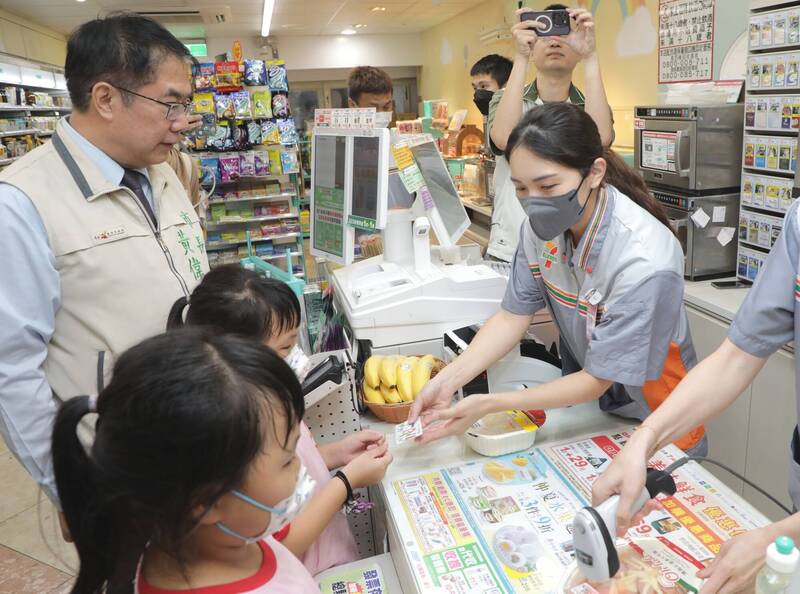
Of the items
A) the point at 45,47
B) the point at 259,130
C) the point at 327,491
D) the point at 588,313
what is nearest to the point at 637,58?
the point at 259,130

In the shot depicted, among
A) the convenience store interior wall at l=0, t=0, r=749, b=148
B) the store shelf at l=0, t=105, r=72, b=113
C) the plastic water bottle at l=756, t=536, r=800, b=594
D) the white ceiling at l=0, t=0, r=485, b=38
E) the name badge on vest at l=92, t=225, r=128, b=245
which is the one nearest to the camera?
the plastic water bottle at l=756, t=536, r=800, b=594

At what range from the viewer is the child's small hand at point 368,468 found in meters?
1.33

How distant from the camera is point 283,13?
8.42 meters

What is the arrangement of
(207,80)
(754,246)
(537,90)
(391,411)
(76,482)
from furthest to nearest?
(207,80), (537,90), (754,246), (391,411), (76,482)

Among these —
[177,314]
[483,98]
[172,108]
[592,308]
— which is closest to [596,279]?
[592,308]

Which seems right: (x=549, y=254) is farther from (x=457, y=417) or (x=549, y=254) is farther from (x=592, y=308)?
(x=457, y=417)

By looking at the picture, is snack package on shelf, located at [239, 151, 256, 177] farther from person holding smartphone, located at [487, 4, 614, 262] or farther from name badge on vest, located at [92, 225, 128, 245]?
name badge on vest, located at [92, 225, 128, 245]

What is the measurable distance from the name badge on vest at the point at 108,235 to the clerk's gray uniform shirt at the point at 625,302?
1135 mm

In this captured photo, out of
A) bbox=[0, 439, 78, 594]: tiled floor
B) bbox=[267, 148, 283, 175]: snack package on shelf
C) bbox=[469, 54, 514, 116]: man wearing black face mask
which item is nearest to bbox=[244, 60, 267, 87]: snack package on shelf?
bbox=[267, 148, 283, 175]: snack package on shelf

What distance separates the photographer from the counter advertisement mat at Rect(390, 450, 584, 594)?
108cm

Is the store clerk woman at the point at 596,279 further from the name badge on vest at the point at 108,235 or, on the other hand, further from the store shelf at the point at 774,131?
the store shelf at the point at 774,131

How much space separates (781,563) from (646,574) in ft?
1.18

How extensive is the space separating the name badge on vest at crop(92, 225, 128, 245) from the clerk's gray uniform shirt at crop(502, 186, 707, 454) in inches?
44.7

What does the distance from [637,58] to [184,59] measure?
4.47 metres
